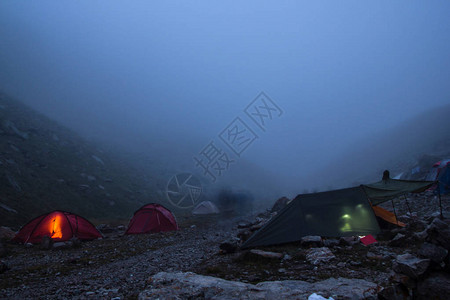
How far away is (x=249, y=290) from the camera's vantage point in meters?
4.12

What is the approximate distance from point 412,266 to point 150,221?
13.7 meters

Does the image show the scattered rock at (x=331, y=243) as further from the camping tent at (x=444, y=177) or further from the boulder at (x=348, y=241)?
the camping tent at (x=444, y=177)

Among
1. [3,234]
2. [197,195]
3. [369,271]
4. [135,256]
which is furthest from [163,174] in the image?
[369,271]

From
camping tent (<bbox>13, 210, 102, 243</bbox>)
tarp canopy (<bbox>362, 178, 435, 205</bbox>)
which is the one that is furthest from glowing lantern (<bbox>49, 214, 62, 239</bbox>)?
tarp canopy (<bbox>362, 178, 435, 205</bbox>)

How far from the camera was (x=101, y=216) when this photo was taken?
21.5 meters

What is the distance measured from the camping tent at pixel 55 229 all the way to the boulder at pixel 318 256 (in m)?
11.4

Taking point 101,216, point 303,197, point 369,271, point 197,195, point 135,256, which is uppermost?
point 197,195

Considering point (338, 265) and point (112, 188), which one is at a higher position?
point (112, 188)

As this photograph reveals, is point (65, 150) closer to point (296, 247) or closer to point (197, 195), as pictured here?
point (197, 195)

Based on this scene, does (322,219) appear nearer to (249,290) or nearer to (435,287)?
(249,290)

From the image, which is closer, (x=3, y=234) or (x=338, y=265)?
(x=338, y=265)

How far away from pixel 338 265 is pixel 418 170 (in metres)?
22.2

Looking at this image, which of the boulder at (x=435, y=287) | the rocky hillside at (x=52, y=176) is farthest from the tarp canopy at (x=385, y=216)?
the rocky hillside at (x=52, y=176)

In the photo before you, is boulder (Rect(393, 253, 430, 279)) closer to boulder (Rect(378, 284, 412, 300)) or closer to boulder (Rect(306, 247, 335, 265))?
boulder (Rect(378, 284, 412, 300))
